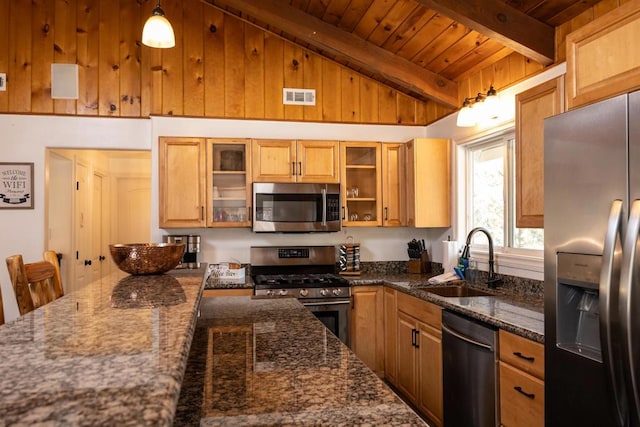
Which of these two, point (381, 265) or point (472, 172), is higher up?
point (472, 172)

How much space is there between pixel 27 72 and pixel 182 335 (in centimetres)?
412

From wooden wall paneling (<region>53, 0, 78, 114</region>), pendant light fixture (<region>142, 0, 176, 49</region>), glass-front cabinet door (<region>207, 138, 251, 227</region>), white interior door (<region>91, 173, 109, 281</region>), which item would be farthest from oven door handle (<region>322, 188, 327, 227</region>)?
white interior door (<region>91, 173, 109, 281</region>)

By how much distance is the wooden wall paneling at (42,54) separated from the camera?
4125 mm

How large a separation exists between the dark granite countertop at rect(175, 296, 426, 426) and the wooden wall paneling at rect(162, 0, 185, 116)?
2.66 meters

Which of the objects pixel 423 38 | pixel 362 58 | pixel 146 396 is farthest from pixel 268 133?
pixel 146 396

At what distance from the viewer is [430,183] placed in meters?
4.20

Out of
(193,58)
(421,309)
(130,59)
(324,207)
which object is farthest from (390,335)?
(130,59)

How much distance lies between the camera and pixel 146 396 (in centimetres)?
59

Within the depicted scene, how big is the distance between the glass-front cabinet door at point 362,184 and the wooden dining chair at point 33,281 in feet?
8.10

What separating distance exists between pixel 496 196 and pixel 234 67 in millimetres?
2498

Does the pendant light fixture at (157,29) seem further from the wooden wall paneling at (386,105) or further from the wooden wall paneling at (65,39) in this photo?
the wooden wall paneling at (386,105)

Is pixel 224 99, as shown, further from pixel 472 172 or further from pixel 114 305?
pixel 114 305

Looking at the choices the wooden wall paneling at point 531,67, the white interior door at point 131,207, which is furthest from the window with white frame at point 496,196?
the white interior door at point 131,207

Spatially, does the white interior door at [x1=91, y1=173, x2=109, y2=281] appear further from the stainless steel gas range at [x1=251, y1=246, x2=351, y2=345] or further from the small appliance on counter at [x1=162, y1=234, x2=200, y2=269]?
the stainless steel gas range at [x1=251, y1=246, x2=351, y2=345]
